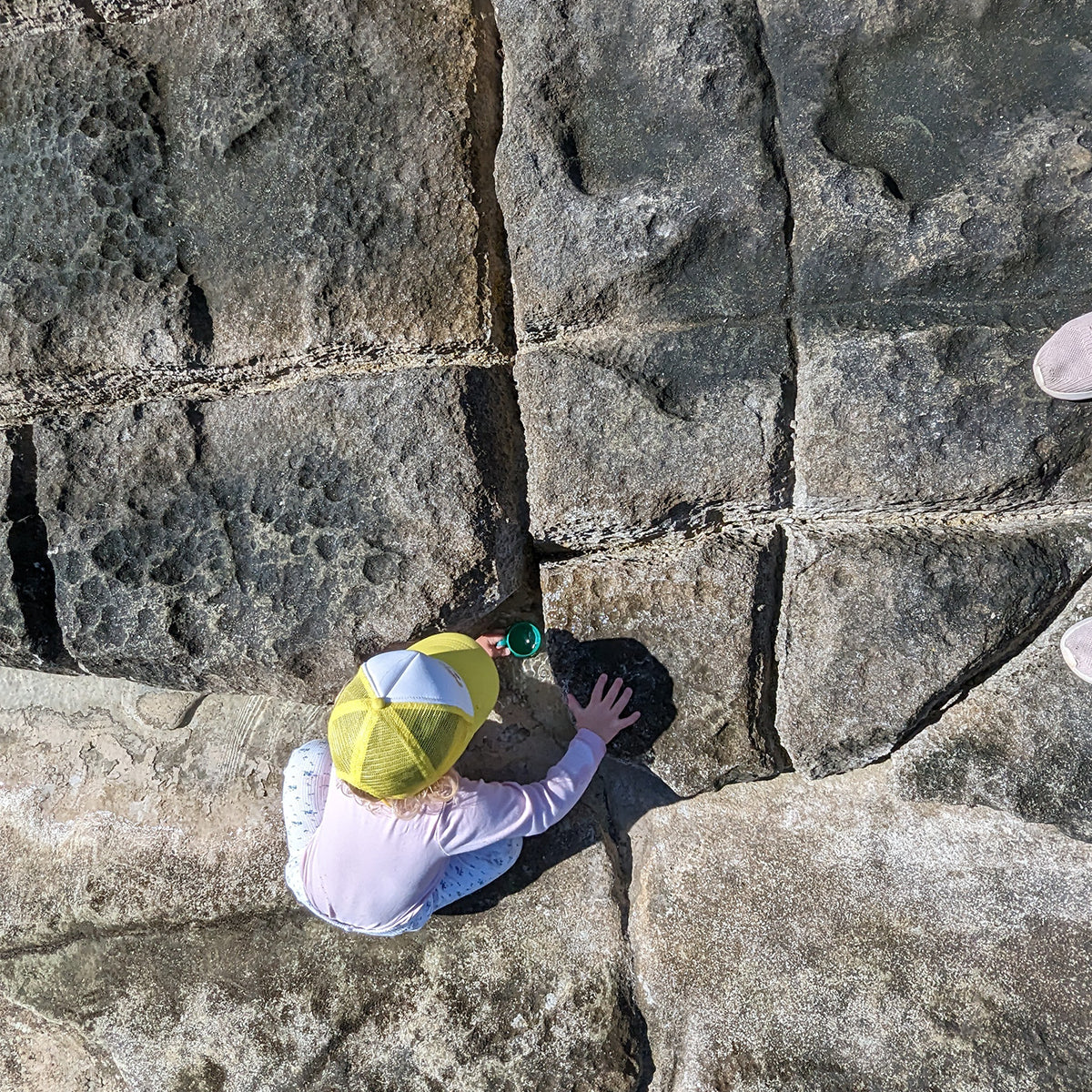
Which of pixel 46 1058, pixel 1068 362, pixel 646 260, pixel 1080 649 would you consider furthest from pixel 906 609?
pixel 46 1058

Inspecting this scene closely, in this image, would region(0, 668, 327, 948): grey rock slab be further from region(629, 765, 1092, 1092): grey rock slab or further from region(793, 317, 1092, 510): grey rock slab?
region(793, 317, 1092, 510): grey rock slab

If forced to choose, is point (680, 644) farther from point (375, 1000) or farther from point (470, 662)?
point (375, 1000)

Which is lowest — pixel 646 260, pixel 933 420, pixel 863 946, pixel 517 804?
pixel 863 946

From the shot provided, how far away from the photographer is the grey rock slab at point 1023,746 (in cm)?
152

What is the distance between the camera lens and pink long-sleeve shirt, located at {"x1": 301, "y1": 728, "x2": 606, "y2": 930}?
5.06 feet

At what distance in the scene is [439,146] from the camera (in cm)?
158

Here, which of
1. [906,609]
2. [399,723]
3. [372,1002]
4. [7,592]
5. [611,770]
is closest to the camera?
[399,723]

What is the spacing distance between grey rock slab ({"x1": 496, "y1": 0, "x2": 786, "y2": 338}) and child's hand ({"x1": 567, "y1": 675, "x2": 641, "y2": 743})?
0.69 metres

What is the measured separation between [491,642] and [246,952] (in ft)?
2.69

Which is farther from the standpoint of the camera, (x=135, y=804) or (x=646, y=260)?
(x=135, y=804)

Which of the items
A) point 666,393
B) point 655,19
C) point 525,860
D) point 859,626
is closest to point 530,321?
point 666,393

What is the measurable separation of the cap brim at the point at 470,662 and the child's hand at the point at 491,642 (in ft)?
0.57

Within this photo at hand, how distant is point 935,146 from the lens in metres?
1.51

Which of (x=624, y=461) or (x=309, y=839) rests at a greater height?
(x=624, y=461)
